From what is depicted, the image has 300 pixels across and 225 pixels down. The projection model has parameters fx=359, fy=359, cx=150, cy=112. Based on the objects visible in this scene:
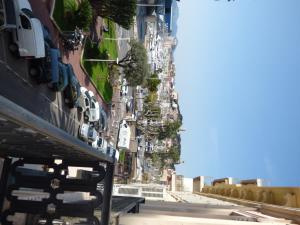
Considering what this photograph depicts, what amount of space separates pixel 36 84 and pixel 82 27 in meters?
8.95

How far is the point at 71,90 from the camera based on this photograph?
75.9 ft

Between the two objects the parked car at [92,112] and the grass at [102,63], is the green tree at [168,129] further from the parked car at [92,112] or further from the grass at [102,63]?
the parked car at [92,112]

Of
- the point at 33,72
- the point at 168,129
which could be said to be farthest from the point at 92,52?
the point at 168,129

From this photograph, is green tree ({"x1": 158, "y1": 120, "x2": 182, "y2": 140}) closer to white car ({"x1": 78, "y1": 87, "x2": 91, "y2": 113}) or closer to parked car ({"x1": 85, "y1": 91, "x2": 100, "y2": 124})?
parked car ({"x1": 85, "y1": 91, "x2": 100, "y2": 124})

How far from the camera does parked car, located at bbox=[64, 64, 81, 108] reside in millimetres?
22697

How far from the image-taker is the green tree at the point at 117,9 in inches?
1180

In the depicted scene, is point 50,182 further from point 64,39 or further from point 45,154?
point 64,39

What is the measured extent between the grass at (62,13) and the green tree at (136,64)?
1184cm

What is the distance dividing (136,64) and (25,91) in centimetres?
2157

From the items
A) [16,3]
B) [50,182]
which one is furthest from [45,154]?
[16,3]

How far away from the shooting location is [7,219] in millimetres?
5801

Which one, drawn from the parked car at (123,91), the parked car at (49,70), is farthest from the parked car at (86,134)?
the parked car at (123,91)

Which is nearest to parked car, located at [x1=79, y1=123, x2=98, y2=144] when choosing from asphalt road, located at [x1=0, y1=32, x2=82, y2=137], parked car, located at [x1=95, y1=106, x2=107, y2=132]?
asphalt road, located at [x1=0, y1=32, x2=82, y2=137]

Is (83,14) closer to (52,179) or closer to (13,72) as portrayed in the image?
(13,72)
